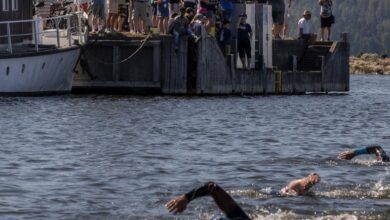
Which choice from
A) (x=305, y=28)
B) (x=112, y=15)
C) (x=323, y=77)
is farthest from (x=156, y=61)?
(x=305, y=28)

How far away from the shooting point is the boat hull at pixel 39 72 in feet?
126

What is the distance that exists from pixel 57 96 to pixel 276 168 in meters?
17.2

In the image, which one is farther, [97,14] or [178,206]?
[97,14]

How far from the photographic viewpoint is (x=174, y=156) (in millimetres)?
25797

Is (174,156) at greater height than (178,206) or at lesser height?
lesser

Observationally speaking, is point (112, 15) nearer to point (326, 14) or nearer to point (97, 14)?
point (97, 14)

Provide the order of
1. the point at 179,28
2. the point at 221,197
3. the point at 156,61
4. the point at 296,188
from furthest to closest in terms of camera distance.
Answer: the point at 156,61
the point at 179,28
the point at 296,188
the point at 221,197

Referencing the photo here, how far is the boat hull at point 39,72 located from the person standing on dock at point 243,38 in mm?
5438

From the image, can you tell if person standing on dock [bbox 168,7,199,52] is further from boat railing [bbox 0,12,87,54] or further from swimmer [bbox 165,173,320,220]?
swimmer [bbox 165,173,320,220]

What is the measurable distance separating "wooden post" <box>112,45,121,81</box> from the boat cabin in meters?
2.65

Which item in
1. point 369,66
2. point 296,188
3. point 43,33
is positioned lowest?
point 369,66

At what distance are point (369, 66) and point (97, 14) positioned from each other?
68.0 metres

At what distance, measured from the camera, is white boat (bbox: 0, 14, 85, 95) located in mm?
38469

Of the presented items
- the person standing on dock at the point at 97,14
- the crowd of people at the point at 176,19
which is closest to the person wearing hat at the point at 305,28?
the crowd of people at the point at 176,19
